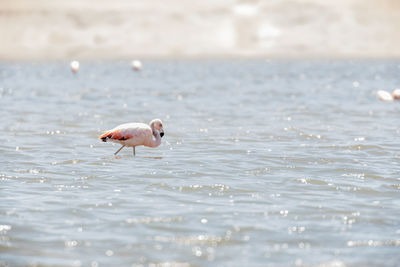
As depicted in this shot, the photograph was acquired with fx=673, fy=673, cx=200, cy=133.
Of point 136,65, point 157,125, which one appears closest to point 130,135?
point 157,125

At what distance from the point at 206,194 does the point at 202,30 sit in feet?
388

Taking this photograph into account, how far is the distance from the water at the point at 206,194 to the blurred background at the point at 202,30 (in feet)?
328

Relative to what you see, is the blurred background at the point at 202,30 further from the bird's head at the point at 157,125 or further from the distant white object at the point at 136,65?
the bird's head at the point at 157,125

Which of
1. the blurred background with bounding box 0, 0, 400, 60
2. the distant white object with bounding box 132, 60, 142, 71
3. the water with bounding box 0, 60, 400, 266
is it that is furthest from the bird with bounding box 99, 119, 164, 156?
→ the blurred background with bounding box 0, 0, 400, 60

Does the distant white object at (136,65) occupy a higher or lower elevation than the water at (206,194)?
higher

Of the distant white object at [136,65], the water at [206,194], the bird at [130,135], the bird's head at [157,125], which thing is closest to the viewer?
the water at [206,194]

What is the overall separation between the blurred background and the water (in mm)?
99979

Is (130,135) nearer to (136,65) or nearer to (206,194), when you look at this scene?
(206,194)

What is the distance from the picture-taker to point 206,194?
937cm

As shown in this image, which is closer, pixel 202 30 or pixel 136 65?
pixel 136 65

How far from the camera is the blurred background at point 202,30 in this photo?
389ft

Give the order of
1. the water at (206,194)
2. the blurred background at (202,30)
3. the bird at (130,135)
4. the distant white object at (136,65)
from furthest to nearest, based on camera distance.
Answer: the blurred background at (202,30) < the distant white object at (136,65) < the bird at (130,135) < the water at (206,194)

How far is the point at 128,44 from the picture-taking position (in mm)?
120312

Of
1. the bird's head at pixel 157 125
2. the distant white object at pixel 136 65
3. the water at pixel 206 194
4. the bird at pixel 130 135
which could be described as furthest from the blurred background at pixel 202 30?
the bird at pixel 130 135
